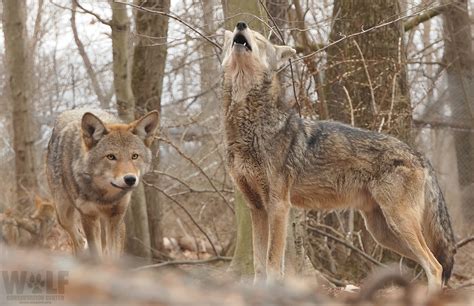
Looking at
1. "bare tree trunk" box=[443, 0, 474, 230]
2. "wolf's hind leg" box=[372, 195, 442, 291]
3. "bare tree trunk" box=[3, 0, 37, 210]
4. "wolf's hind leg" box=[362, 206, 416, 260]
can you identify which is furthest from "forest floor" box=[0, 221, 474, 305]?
"bare tree trunk" box=[3, 0, 37, 210]

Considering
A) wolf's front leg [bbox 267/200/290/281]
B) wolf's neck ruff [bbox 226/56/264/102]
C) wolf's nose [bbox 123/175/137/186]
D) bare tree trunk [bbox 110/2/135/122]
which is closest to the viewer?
wolf's front leg [bbox 267/200/290/281]

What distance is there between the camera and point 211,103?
1347 centimetres

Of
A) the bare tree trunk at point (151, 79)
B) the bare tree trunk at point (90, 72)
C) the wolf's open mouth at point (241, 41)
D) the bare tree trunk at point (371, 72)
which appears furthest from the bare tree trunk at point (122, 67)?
the wolf's open mouth at point (241, 41)

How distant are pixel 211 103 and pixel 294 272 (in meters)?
6.54

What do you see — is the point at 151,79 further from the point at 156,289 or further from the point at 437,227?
the point at 156,289

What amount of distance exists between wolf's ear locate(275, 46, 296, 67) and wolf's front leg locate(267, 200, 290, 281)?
1342 mm

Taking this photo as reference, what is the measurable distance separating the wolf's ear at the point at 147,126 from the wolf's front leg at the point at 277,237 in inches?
61.6

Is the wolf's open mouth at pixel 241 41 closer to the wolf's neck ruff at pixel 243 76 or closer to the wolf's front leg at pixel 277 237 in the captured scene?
the wolf's neck ruff at pixel 243 76

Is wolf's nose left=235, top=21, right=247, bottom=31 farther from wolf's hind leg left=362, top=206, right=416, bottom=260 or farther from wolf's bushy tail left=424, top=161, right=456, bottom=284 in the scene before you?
wolf's bushy tail left=424, top=161, right=456, bottom=284

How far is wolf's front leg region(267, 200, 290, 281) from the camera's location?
244 inches

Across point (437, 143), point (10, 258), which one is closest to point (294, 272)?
point (10, 258)

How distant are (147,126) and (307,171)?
64.9 inches

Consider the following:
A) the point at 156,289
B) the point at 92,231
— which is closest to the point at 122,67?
the point at 92,231

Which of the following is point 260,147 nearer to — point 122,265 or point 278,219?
point 278,219
